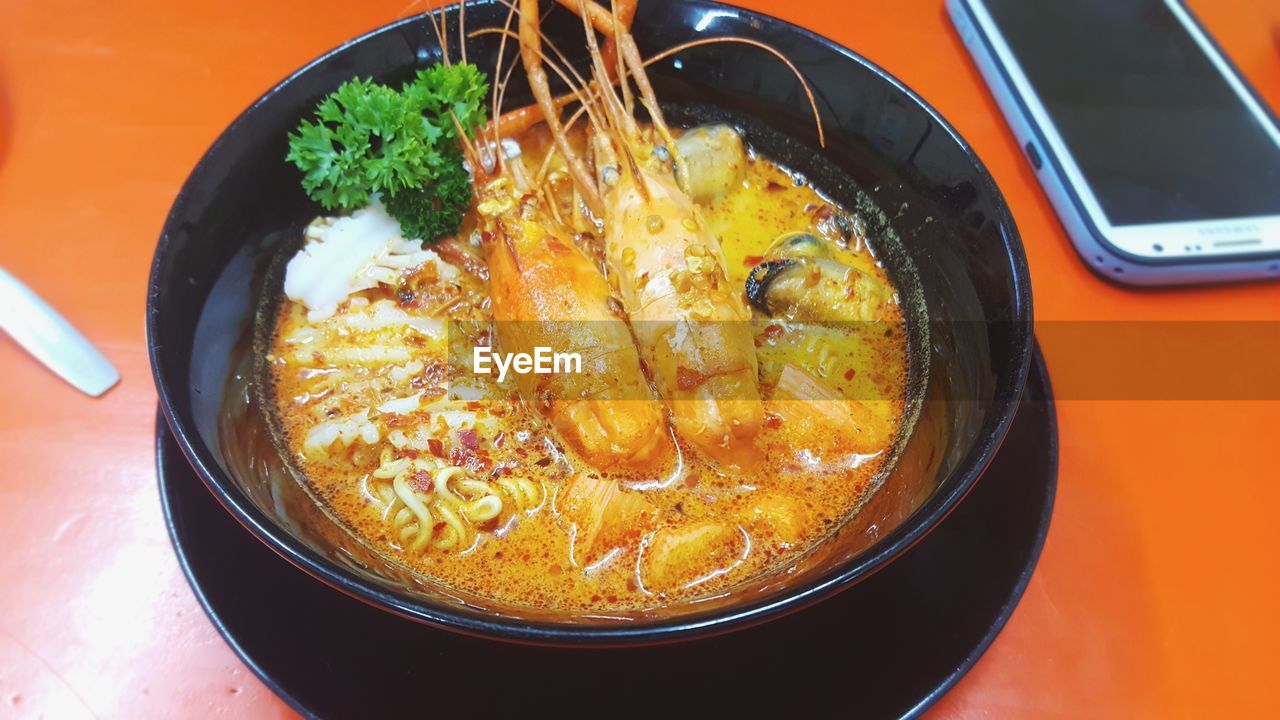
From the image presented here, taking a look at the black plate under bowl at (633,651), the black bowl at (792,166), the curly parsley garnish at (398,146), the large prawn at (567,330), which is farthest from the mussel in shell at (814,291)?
the curly parsley garnish at (398,146)

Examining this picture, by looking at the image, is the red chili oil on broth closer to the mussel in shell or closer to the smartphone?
the mussel in shell

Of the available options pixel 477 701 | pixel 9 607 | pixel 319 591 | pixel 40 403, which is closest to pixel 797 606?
pixel 477 701

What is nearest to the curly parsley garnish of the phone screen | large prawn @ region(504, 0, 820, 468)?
large prawn @ region(504, 0, 820, 468)

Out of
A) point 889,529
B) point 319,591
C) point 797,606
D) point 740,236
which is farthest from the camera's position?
point 740,236

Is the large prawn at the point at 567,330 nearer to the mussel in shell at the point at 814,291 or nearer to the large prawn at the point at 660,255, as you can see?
the large prawn at the point at 660,255

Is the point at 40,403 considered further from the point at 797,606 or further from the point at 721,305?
the point at 797,606

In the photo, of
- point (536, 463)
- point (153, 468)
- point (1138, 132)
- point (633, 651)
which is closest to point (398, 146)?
point (536, 463)

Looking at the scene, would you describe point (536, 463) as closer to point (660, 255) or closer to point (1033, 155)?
point (660, 255)
